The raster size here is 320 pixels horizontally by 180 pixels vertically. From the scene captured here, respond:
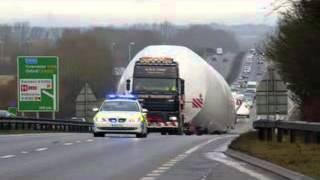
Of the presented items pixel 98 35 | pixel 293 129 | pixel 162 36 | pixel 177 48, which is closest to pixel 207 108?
pixel 177 48

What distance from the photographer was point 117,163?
20203 mm

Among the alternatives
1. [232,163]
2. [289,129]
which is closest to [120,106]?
[289,129]

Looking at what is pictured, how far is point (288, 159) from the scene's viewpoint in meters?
20.0

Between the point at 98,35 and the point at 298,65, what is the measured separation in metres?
55.5

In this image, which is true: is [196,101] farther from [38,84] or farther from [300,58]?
[300,58]

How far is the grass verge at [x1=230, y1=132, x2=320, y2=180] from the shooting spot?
1798cm

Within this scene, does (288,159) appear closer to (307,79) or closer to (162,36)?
(307,79)

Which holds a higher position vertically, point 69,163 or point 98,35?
point 98,35

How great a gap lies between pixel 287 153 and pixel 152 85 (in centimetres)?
2531

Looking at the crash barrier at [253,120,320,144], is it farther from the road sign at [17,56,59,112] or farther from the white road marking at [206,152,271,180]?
the road sign at [17,56,59,112]

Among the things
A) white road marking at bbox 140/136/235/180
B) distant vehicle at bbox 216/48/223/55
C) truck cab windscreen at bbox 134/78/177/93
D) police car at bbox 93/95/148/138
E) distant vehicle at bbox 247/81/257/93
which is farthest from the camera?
distant vehicle at bbox 247/81/257/93

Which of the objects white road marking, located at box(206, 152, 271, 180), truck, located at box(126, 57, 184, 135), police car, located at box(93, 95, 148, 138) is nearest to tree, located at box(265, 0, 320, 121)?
police car, located at box(93, 95, 148, 138)

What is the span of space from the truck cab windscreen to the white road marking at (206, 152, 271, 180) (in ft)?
74.1

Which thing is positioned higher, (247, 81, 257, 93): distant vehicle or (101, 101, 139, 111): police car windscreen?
(247, 81, 257, 93): distant vehicle
